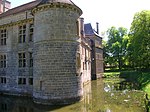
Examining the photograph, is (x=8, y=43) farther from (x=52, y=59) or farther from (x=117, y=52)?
(x=117, y=52)

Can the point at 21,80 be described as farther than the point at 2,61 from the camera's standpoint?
No

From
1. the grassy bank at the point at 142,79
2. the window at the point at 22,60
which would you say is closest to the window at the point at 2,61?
the window at the point at 22,60

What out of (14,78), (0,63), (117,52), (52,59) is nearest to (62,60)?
(52,59)

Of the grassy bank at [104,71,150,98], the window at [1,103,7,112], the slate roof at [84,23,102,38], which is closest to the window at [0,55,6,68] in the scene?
the window at [1,103,7,112]

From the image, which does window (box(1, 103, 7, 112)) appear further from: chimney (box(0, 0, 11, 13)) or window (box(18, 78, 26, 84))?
chimney (box(0, 0, 11, 13))

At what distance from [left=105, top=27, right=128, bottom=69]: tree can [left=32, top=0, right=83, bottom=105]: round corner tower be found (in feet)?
152

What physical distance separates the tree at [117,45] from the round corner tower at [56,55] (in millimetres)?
46378

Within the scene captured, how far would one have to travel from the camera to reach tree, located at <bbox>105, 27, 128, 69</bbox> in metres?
62.7

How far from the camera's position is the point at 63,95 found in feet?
55.2

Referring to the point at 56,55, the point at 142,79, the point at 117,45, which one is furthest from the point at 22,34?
the point at 117,45

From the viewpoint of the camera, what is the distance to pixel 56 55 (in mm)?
16984

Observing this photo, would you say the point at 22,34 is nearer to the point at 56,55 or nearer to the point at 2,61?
the point at 2,61

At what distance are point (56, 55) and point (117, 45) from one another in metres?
48.1

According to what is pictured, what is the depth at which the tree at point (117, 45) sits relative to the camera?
206ft
